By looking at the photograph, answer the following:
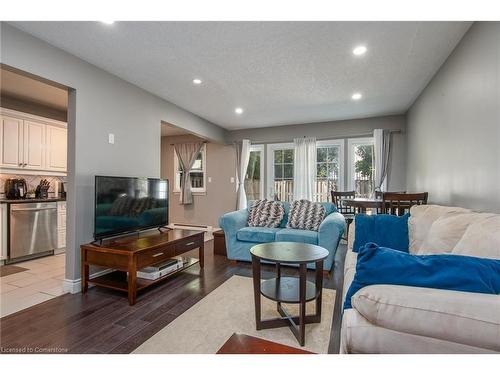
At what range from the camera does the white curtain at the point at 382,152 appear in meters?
4.67

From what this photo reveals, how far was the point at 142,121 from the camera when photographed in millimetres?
3475

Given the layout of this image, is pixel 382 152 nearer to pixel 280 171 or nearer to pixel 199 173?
pixel 280 171

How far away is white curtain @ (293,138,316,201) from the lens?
5.24m

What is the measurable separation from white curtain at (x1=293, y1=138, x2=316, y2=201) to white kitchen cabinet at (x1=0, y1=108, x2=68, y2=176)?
167 inches

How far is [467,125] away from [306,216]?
2.00m

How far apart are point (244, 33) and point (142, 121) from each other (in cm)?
195

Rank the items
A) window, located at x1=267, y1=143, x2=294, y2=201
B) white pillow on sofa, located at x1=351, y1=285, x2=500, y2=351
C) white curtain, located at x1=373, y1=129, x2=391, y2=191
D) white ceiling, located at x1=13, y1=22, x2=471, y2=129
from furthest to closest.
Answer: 1. window, located at x1=267, y1=143, x2=294, y2=201
2. white curtain, located at x1=373, y1=129, x2=391, y2=191
3. white ceiling, located at x1=13, y1=22, x2=471, y2=129
4. white pillow on sofa, located at x1=351, y1=285, x2=500, y2=351

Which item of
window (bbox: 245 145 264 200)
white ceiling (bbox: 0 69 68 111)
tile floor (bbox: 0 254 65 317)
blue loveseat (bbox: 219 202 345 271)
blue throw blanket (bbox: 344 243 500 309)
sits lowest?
tile floor (bbox: 0 254 65 317)

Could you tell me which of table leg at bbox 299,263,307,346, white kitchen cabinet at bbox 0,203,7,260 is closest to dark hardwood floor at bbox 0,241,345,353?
table leg at bbox 299,263,307,346

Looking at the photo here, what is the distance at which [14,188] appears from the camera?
3.78m

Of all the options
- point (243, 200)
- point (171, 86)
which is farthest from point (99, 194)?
point (243, 200)

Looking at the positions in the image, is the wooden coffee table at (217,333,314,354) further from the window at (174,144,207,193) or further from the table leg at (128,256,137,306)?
the window at (174,144,207,193)

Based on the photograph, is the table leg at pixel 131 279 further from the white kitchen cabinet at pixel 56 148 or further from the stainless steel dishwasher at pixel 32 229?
the white kitchen cabinet at pixel 56 148

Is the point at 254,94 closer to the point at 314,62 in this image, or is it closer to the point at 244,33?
the point at 314,62
